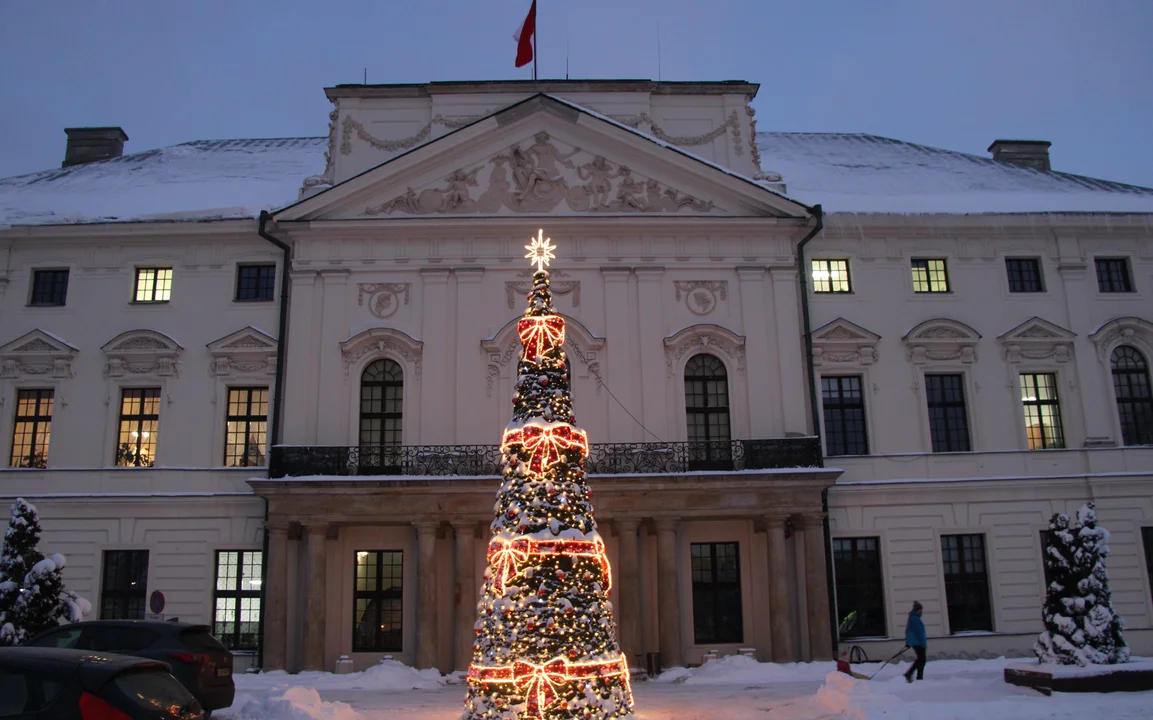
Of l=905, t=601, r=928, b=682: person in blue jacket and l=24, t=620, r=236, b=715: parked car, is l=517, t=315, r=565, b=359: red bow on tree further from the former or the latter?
l=905, t=601, r=928, b=682: person in blue jacket

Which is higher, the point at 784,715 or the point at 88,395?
the point at 88,395

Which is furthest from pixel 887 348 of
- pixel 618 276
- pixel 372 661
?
pixel 372 661

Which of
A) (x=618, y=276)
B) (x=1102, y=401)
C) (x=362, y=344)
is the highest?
(x=618, y=276)

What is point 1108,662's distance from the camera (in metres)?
15.5

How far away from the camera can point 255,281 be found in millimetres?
24891

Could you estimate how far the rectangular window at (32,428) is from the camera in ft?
78.1

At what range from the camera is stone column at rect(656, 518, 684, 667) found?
2128 cm

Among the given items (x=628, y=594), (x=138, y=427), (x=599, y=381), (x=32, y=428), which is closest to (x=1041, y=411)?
(x=599, y=381)

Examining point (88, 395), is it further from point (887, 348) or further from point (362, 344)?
point (887, 348)

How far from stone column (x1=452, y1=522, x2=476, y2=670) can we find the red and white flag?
12.8 meters

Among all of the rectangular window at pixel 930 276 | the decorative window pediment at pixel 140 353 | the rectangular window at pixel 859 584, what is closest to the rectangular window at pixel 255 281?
the decorative window pediment at pixel 140 353

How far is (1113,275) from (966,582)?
30.7 ft

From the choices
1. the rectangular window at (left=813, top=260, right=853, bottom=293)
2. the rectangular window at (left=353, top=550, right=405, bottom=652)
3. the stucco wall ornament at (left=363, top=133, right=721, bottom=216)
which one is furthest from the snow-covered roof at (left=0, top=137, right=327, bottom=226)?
the rectangular window at (left=813, top=260, right=853, bottom=293)

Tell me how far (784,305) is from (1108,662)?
11298mm
